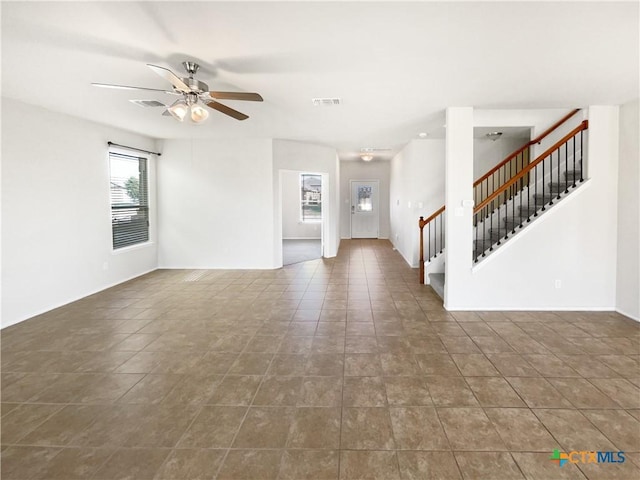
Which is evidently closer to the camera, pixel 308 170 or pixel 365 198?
pixel 308 170

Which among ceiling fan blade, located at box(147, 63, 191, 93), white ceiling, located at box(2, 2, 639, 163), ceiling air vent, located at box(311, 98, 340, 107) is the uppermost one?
→ ceiling air vent, located at box(311, 98, 340, 107)

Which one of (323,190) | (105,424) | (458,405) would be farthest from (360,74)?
(323,190)

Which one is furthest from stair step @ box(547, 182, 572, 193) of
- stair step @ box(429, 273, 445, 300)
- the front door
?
the front door

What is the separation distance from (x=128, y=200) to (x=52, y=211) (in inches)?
72.1

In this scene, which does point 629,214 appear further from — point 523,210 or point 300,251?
point 300,251

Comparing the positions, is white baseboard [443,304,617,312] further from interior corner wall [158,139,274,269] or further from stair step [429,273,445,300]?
interior corner wall [158,139,274,269]

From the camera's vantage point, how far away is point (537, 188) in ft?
18.6

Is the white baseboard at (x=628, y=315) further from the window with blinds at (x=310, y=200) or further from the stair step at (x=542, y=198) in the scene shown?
the window with blinds at (x=310, y=200)

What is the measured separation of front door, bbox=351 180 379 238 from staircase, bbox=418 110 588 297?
199 inches

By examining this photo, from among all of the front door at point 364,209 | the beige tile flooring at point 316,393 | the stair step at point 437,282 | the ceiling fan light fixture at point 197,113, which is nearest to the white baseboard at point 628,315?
the beige tile flooring at point 316,393

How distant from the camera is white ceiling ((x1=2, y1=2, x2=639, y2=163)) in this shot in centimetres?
229

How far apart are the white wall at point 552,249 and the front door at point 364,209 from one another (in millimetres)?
7556

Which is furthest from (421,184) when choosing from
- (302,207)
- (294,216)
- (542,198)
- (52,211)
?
(52,211)

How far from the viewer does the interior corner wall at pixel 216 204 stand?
288 inches
